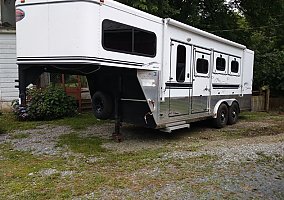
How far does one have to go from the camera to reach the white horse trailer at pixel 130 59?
18.8ft

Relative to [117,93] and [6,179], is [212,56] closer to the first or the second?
[117,93]

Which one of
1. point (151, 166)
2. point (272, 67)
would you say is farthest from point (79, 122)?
point (272, 67)

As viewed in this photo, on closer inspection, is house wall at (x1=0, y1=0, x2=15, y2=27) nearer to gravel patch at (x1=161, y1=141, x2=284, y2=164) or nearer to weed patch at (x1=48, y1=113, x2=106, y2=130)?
weed patch at (x1=48, y1=113, x2=106, y2=130)

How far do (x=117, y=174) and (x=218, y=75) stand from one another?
18.1 feet

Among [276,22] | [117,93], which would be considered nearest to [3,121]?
[117,93]

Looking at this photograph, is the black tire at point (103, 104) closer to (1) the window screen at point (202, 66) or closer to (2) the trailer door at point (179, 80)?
(2) the trailer door at point (179, 80)

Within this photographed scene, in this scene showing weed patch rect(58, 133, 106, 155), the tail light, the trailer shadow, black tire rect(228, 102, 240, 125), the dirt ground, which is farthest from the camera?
black tire rect(228, 102, 240, 125)

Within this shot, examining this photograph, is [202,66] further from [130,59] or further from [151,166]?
[151,166]

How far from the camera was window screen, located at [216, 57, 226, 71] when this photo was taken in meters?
9.62

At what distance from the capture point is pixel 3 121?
11.1m

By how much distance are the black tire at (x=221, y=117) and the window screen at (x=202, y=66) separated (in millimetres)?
1524

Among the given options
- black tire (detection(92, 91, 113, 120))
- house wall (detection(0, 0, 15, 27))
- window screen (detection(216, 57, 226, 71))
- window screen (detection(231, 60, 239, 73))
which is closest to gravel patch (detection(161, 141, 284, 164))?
black tire (detection(92, 91, 113, 120))

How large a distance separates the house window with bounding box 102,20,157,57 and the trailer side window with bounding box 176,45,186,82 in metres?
0.97

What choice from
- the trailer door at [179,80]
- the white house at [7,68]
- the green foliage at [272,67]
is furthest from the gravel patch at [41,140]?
the green foliage at [272,67]
